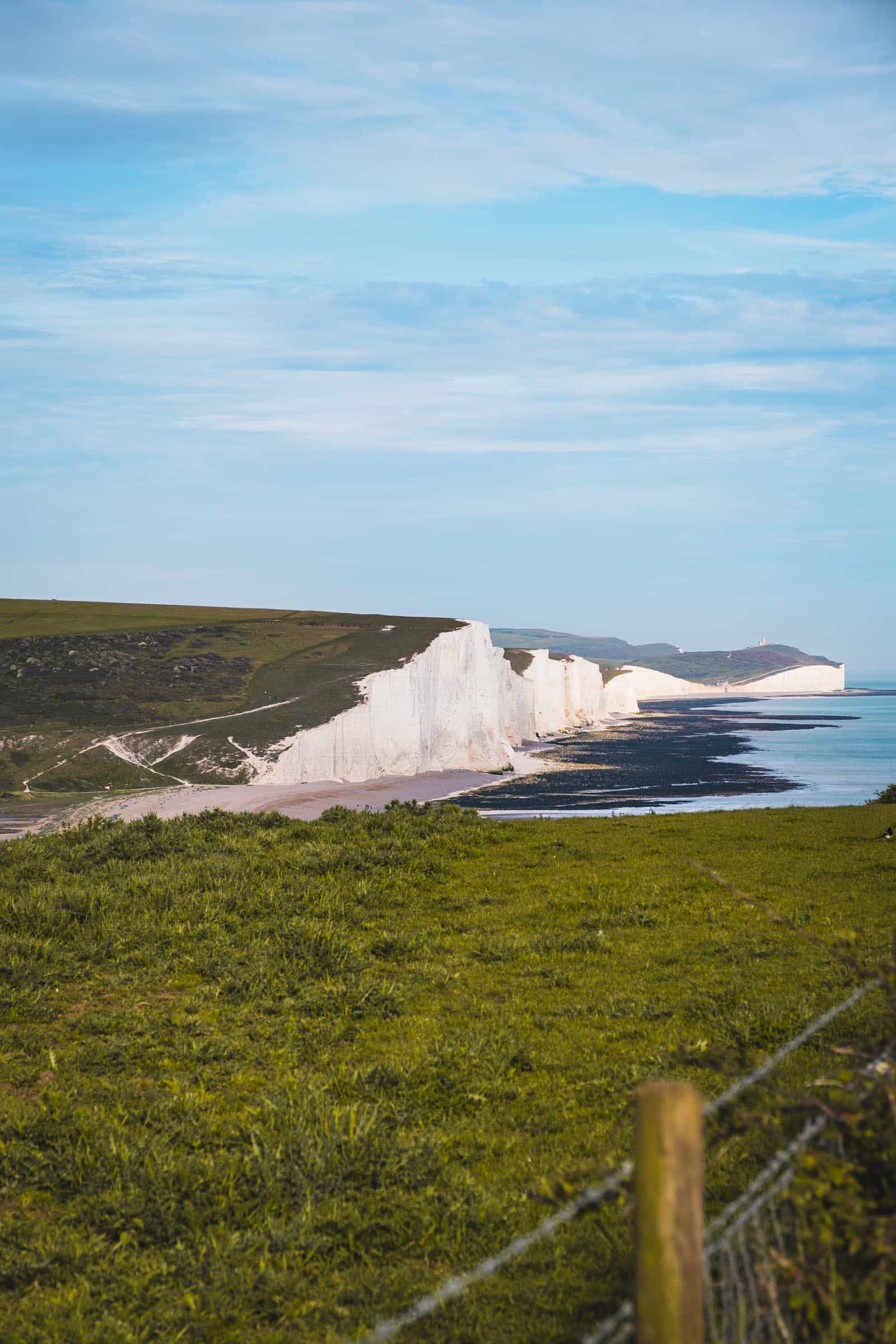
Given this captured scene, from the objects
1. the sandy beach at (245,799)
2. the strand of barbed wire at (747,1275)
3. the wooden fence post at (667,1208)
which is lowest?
the sandy beach at (245,799)

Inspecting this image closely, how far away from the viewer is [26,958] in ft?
36.3

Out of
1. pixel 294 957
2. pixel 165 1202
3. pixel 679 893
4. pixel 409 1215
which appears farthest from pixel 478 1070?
pixel 679 893

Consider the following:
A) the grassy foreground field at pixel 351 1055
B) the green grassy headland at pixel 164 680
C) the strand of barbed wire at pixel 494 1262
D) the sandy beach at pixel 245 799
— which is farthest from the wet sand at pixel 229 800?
the strand of barbed wire at pixel 494 1262

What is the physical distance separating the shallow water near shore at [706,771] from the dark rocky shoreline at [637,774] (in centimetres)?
12

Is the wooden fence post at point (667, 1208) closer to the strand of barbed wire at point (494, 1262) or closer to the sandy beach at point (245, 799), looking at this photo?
the strand of barbed wire at point (494, 1262)

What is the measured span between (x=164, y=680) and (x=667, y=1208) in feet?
267

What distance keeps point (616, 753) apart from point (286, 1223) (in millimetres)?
81465

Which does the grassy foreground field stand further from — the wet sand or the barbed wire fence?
the wet sand

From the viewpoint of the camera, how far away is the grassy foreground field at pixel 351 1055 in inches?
212

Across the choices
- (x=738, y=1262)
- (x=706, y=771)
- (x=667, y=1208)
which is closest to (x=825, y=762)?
(x=706, y=771)

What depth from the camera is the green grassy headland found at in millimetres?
62906

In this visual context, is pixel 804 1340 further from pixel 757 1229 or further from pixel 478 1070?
pixel 478 1070

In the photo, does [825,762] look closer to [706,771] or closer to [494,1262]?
[706,771]

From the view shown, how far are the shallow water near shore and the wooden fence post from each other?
1018 inches
